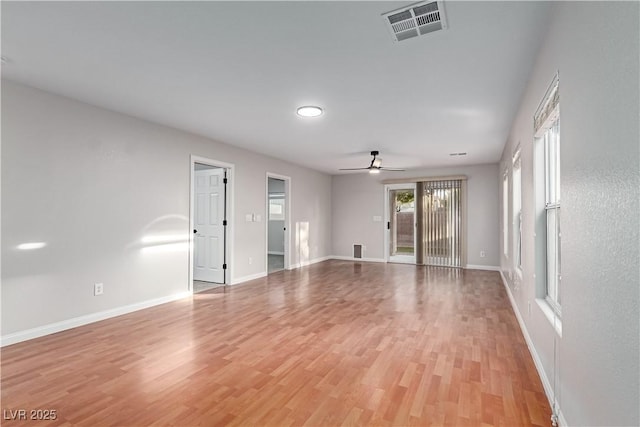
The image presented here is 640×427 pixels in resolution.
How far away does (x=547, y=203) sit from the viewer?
2512mm

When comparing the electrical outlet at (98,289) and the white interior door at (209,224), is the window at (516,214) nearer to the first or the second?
the white interior door at (209,224)

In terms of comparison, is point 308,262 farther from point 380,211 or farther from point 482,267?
point 482,267

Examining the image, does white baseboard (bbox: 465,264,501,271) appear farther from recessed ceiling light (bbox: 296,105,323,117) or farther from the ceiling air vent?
the ceiling air vent

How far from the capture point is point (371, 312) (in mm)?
4090

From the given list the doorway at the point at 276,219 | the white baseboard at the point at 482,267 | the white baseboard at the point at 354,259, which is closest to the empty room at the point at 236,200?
the white baseboard at the point at 482,267

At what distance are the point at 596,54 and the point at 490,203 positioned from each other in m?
6.85

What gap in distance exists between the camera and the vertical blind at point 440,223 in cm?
780

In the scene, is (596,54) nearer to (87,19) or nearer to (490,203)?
(87,19)

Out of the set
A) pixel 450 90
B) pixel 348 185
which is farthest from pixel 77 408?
pixel 348 185

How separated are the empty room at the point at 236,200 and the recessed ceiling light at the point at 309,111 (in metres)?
0.05

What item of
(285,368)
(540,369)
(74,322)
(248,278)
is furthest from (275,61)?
(248,278)

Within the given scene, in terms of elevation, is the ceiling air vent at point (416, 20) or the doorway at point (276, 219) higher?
the ceiling air vent at point (416, 20)

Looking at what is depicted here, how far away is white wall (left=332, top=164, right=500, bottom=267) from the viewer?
7484mm

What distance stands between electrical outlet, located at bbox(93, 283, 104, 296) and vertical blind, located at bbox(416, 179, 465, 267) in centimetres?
663
